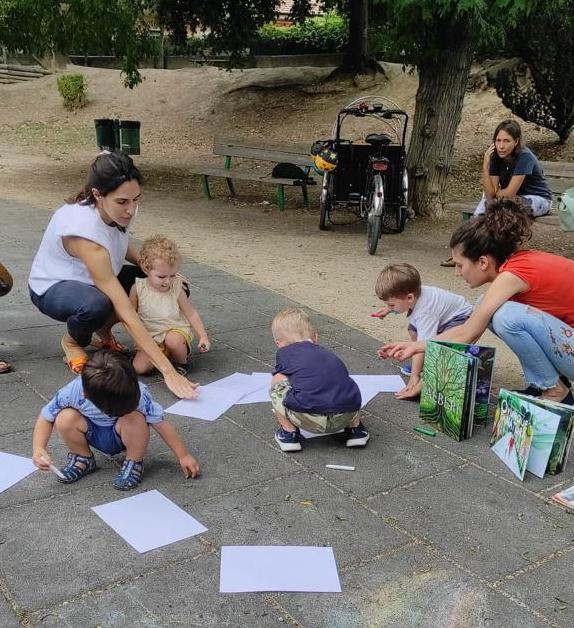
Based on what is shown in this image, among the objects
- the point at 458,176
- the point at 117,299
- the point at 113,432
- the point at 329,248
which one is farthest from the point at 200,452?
the point at 458,176

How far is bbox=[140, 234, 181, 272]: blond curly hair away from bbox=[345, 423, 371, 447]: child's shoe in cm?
136

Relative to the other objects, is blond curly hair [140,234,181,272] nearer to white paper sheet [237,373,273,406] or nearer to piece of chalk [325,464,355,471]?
white paper sheet [237,373,273,406]

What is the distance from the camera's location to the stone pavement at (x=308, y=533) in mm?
2330

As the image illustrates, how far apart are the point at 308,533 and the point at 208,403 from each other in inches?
51.1

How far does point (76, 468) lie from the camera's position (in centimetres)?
308

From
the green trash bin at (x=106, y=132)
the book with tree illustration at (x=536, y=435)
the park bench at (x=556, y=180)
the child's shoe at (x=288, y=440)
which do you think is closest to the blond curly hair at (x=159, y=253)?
the child's shoe at (x=288, y=440)

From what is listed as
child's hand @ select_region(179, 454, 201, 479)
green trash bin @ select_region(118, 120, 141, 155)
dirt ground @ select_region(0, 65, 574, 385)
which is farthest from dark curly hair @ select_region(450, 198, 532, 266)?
green trash bin @ select_region(118, 120, 141, 155)

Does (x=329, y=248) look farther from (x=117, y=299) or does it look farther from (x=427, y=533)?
(x=427, y=533)

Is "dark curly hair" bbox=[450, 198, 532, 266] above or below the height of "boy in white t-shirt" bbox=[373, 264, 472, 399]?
above

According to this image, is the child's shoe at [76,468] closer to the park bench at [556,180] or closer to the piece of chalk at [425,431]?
the piece of chalk at [425,431]

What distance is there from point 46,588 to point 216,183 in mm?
10864

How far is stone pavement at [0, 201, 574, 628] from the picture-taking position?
2.33 metres

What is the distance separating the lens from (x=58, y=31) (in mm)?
10891

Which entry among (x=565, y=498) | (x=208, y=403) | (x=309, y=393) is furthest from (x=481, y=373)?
(x=208, y=403)
